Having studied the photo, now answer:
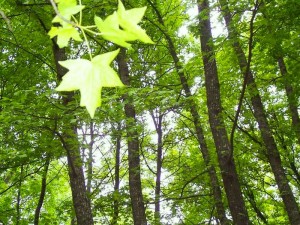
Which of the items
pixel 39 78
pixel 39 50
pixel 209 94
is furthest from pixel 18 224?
pixel 209 94

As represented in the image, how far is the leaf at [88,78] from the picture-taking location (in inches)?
22.1

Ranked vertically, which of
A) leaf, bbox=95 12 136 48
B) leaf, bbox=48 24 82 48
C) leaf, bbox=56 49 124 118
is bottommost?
leaf, bbox=56 49 124 118

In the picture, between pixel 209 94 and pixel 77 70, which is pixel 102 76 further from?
pixel 209 94

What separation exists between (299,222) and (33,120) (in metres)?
6.02

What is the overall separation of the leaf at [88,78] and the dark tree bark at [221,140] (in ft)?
15.4

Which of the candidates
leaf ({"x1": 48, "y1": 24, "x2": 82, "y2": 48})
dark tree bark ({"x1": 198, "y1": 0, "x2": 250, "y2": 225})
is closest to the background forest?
dark tree bark ({"x1": 198, "y1": 0, "x2": 250, "y2": 225})

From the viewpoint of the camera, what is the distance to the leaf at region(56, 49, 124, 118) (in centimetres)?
56

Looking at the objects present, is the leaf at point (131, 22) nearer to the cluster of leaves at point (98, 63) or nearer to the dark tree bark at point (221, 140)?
Result: the cluster of leaves at point (98, 63)

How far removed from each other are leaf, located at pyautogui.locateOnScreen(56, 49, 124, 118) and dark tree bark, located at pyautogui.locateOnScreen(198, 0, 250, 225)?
15.4ft

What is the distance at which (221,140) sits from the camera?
228 inches

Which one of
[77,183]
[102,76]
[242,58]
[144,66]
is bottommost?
[102,76]

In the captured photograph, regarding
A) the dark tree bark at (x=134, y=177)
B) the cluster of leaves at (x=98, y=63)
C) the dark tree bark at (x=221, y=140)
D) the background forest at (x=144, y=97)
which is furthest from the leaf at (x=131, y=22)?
the dark tree bark at (x=134, y=177)

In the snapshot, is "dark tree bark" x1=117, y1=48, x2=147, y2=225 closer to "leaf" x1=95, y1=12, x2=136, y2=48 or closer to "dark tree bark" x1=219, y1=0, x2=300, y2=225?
"dark tree bark" x1=219, y1=0, x2=300, y2=225

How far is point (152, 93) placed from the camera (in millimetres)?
4848
